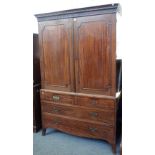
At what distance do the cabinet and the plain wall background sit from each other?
5.18 feet

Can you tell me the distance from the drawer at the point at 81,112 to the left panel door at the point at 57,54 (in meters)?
0.27

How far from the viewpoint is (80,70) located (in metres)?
2.31

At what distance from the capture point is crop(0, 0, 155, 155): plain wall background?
1.66 ft

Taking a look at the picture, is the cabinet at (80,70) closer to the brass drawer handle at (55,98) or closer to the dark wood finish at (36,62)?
the brass drawer handle at (55,98)

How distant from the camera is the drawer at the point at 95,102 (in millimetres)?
2161

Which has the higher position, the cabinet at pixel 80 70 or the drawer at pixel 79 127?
the cabinet at pixel 80 70

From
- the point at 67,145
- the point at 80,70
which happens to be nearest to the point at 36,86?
the point at 80,70

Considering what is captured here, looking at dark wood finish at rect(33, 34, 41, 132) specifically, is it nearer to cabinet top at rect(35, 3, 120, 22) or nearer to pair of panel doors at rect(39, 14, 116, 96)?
pair of panel doors at rect(39, 14, 116, 96)

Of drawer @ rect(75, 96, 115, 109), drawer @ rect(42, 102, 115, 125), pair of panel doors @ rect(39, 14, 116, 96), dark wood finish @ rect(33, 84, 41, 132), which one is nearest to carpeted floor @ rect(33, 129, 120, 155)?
dark wood finish @ rect(33, 84, 41, 132)
